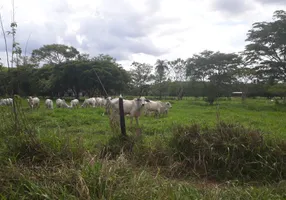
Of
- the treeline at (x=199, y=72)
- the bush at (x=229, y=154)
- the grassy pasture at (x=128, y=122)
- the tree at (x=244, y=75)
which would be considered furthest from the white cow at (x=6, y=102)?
the tree at (x=244, y=75)

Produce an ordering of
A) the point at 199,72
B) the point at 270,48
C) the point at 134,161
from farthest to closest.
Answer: the point at 199,72, the point at 270,48, the point at 134,161

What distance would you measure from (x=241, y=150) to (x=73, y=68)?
93.8 feet

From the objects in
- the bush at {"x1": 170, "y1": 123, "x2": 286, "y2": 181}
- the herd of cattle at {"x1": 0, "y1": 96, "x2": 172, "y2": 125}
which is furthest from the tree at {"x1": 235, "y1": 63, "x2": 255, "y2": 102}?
the bush at {"x1": 170, "y1": 123, "x2": 286, "y2": 181}

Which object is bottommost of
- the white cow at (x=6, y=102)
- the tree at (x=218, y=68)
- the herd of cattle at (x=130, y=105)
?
the herd of cattle at (x=130, y=105)

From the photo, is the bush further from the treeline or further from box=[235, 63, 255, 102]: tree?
box=[235, 63, 255, 102]: tree

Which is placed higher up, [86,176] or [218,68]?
[218,68]

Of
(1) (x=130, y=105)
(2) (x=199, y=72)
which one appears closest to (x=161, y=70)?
(2) (x=199, y=72)

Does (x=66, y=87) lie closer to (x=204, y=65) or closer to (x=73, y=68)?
(x=73, y=68)

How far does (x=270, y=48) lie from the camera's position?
23984 millimetres

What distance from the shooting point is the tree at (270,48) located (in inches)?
914

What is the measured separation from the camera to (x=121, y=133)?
5809mm

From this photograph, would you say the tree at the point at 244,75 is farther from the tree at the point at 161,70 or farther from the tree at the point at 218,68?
the tree at the point at 161,70

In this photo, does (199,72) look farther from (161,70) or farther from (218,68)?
(161,70)

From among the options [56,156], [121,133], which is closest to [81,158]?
[56,156]
